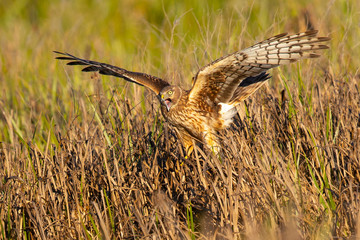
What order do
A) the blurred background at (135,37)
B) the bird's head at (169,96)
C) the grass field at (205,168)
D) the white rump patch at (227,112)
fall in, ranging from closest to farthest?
1. the grass field at (205,168)
2. the bird's head at (169,96)
3. the white rump patch at (227,112)
4. the blurred background at (135,37)

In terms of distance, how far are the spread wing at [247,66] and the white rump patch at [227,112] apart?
5 cm

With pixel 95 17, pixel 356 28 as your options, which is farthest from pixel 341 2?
pixel 95 17

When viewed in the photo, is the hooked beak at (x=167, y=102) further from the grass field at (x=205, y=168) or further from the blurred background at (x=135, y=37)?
the blurred background at (x=135, y=37)

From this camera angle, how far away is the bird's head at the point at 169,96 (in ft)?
12.5

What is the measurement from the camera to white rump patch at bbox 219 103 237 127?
399 cm

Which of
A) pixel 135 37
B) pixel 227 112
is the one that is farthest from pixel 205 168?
pixel 135 37

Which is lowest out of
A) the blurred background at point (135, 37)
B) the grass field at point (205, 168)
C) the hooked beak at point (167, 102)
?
the grass field at point (205, 168)

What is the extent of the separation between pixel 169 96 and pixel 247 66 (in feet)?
1.98

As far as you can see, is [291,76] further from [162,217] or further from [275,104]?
[162,217]

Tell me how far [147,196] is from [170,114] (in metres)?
0.90

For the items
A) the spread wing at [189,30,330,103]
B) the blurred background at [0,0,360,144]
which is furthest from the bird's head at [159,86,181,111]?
the blurred background at [0,0,360,144]

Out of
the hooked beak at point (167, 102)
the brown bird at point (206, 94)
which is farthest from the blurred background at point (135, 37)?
the hooked beak at point (167, 102)

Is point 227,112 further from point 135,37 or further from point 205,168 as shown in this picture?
point 135,37

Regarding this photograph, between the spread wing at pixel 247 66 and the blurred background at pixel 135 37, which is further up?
the blurred background at pixel 135 37
